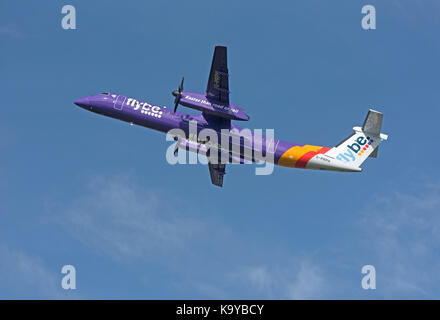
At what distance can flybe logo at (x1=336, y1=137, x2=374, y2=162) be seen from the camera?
47994 millimetres

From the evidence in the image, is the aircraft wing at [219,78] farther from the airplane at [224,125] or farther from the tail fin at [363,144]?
the tail fin at [363,144]

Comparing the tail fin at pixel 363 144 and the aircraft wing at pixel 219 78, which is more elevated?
the aircraft wing at pixel 219 78

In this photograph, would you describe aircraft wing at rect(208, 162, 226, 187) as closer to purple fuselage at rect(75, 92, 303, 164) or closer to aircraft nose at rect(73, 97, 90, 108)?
purple fuselage at rect(75, 92, 303, 164)

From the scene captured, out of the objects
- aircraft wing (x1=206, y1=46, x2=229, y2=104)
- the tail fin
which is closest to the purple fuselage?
aircraft wing (x1=206, y1=46, x2=229, y2=104)

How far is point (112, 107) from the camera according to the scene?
166 feet

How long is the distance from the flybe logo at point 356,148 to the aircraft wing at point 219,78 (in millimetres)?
10296

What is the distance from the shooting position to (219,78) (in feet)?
155

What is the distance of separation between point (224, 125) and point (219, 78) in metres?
4.28

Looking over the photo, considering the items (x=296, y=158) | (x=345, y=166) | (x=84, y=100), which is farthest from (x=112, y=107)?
(x=345, y=166)

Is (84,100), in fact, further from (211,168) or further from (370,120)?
(370,120)

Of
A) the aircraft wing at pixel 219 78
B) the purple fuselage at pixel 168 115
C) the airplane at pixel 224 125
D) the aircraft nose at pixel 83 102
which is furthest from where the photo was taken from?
the aircraft nose at pixel 83 102

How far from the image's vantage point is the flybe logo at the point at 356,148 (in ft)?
157

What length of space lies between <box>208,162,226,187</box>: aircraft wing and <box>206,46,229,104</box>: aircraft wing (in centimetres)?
938

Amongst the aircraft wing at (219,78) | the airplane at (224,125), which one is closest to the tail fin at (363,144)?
the airplane at (224,125)
